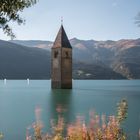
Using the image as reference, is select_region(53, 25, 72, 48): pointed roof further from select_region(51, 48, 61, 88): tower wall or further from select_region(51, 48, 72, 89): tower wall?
select_region(51, 48, 61, 88): tower wall

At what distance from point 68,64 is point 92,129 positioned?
80120mm

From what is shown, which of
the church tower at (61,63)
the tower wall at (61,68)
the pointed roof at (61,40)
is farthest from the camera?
the pointed roof at (61,40)

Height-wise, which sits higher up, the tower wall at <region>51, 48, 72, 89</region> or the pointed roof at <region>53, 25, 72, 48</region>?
the pointed roof at <region>53, 25, 72, 48</region>

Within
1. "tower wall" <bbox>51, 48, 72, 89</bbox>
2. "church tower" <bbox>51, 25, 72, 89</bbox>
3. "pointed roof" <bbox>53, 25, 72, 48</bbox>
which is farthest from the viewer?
"pointed roof" <bbox>53, 25, 72, 48</bbox>

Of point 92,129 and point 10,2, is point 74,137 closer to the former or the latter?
point 92,129

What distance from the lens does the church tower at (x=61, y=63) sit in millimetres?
85812

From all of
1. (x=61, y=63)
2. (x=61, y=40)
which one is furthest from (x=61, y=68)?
(x=61, y=40)

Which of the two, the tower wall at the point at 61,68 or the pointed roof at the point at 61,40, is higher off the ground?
the pointed roof at the point at 61,40

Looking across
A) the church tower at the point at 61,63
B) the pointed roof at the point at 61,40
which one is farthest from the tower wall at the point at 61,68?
the pointed roof at the point at 61,40

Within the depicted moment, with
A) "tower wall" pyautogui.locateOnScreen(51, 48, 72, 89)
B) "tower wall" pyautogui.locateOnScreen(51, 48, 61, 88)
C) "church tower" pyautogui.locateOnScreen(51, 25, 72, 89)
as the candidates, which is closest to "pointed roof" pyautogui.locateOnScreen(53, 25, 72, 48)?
"church tower" pyautogui.locateOnScreen(51, 25, 72, 89)

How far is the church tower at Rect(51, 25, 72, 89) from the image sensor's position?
85.8 metres

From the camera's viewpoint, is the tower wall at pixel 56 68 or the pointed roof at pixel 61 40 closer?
the tower wall at pixel 56 68

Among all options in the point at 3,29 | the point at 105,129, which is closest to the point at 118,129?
the point at 105,129

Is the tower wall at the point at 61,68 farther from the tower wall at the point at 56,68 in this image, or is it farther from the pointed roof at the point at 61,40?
the pointed roof at the point at 61,40
